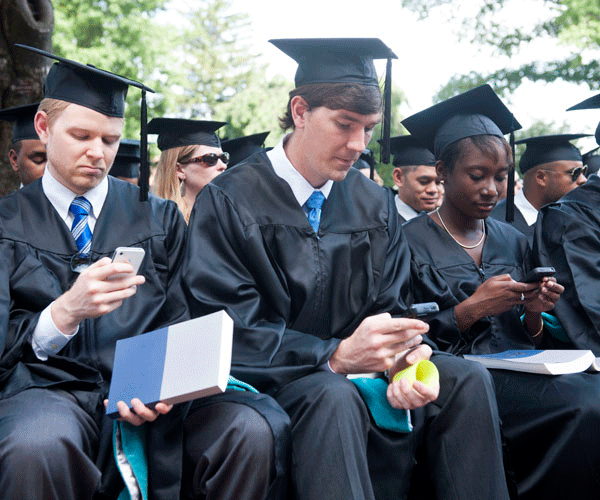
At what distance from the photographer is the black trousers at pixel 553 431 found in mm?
3184

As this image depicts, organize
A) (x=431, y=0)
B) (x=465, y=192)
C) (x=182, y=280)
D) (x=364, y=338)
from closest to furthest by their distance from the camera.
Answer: (x=364, y=338) < (x=182, y=280) < (x=465, y=192) < (x=431, y=0)

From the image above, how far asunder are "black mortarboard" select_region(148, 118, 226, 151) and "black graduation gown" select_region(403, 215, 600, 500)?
224cm

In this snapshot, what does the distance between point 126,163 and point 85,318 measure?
130 inches

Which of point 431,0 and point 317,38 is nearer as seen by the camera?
point 317,38

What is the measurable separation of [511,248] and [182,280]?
6.15 feet

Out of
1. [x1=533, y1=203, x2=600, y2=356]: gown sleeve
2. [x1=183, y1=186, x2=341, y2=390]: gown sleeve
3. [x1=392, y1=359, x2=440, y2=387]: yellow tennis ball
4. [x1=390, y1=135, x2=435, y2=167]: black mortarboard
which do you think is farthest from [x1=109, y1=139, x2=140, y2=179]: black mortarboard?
[x1=392, y1=359, x2=440, y2=387]: yellow tennis ball

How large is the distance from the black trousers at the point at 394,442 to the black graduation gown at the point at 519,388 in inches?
23.5

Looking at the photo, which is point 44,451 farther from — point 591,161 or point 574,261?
point 591,161

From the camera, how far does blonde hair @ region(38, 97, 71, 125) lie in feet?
10.2

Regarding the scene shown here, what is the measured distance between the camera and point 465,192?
390 centimetres

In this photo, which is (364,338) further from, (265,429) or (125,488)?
(125,488)

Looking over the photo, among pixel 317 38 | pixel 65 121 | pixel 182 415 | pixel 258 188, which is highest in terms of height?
pixel 317 38

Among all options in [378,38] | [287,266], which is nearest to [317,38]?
[378,38]

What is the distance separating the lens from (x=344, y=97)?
3.19 meters
